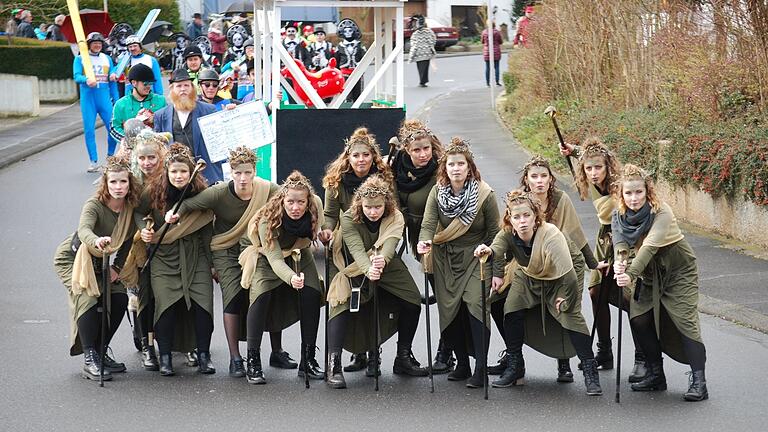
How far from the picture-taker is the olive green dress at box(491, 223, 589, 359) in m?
8.27

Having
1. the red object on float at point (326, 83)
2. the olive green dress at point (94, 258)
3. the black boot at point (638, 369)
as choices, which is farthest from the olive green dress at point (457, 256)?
the red object on float at point (326, 83)

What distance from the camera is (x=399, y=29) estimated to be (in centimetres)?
1332

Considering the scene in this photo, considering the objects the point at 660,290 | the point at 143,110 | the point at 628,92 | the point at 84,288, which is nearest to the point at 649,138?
the point at 628,92

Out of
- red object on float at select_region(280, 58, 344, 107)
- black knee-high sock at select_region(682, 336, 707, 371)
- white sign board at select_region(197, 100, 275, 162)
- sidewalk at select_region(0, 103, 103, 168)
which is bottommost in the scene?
sidewalk at select_region(0, 103, 103, 168)

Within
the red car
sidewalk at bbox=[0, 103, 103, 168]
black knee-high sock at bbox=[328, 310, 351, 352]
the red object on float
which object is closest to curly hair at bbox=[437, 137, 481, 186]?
A: black knee-high sock at bbox=[328, 310, 351, 352]

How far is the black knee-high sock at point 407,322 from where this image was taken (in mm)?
8766

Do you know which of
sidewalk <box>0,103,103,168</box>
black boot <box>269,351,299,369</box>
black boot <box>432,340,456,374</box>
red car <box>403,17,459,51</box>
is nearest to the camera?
black boot <box>432,340,456,374</box>

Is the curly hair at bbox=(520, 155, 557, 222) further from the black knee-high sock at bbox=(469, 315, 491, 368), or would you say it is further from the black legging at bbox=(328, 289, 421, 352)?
the black legging at bbox=(328, 289, 421, 352)

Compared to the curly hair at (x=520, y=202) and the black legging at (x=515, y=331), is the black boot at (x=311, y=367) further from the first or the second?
the curly hair at (x=520, y=202)

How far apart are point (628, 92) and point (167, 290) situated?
38.0ft

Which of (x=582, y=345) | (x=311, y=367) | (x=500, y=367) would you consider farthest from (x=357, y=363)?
(x=582, y=345)

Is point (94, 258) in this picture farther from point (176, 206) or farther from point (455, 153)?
point (455, 153)

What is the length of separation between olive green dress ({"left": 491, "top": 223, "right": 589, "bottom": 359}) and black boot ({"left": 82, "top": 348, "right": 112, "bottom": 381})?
109 inches

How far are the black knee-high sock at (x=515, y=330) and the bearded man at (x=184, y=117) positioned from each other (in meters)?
4.14
